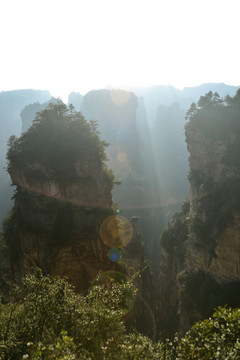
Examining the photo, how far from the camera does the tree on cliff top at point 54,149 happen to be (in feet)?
65.1

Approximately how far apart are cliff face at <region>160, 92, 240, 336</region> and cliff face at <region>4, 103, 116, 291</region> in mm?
10045

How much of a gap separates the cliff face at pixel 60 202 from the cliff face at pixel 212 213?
1004 centimetres

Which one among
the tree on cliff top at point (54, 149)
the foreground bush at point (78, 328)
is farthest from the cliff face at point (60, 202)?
the foreground bush at point (78, 328)

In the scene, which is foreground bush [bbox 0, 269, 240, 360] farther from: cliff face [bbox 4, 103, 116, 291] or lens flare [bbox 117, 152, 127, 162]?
lens flare [bbox 117, 152, 127, 162]

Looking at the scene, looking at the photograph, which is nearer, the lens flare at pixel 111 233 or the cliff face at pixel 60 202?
the cliff face at pixel 60 202

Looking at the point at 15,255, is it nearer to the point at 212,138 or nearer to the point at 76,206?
the point at 76,206

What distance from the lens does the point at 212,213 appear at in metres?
24.1

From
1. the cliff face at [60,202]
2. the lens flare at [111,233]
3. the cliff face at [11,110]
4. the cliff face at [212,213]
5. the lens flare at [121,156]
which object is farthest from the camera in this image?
the cliff face at [11,110]

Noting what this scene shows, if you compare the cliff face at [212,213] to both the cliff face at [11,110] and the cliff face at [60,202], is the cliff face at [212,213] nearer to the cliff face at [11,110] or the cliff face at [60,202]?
the cliff face at [60,202]

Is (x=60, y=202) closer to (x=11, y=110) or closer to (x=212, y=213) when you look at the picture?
(x=212, y=213)

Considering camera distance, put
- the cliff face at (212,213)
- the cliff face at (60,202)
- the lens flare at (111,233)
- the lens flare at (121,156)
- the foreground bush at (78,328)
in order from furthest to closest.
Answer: the lens flare at (121,156)
the cliff face at (212,213)
the lens flare at (111,233)
the cliff face at (60,202)
the foreground bush at (78,328)

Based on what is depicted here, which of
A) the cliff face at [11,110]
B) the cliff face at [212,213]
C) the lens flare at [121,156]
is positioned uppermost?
the cliff face at [11,110]

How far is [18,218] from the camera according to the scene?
20.2 meters

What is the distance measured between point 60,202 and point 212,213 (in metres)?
15.0
